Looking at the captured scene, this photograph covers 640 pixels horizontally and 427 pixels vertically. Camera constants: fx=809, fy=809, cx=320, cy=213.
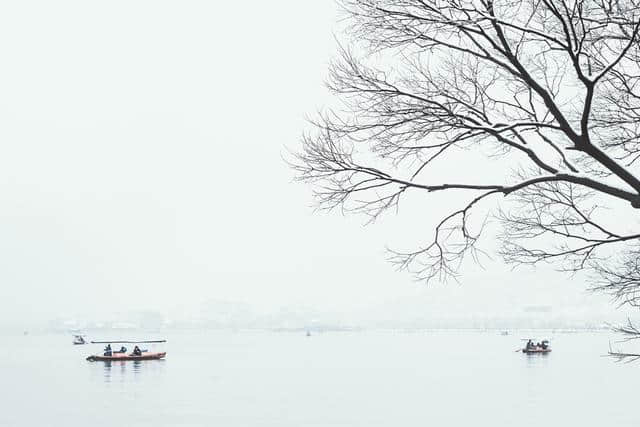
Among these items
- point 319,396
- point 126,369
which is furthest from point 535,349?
point 319,396

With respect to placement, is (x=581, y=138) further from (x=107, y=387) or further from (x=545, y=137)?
(x=107, y=387)

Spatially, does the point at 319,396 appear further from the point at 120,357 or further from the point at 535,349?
the point at 535,349

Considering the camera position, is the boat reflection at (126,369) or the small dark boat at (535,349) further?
the small dark boat at (535,349)

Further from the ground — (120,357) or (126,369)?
(120,357)

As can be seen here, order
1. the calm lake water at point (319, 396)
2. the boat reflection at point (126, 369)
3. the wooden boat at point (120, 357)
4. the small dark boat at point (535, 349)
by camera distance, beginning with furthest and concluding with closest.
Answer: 1. the small dark boat at point (535, 349)
2. the wooden boat at point (120, 357)
3. the boat reflection at point (126, 369)
4. the calm lake water at point (319, 396)

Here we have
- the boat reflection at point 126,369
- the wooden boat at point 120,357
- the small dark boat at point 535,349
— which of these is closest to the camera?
the boat reflection at point 126,369

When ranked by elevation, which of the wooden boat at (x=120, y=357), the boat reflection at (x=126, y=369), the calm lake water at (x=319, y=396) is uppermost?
the wooden boat at (x=120, y=357)

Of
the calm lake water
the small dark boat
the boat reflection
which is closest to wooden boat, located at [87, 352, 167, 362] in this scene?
the boat reflection

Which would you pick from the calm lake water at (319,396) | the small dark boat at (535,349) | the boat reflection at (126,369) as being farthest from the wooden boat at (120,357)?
the small dark boat at (535,349)

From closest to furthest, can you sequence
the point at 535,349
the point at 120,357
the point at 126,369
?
1. the point at 126,369
2. the point at 120,357
3. the point at 535,349

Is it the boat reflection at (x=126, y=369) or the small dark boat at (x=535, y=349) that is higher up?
the boat reflection at (x=126, y=369)

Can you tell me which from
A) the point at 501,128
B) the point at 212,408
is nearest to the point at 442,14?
the point at 501,128

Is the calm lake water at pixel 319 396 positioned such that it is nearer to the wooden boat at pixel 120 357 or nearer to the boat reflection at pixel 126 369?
the boat reflection at pixel 126 369

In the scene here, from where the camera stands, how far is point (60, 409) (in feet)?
183
